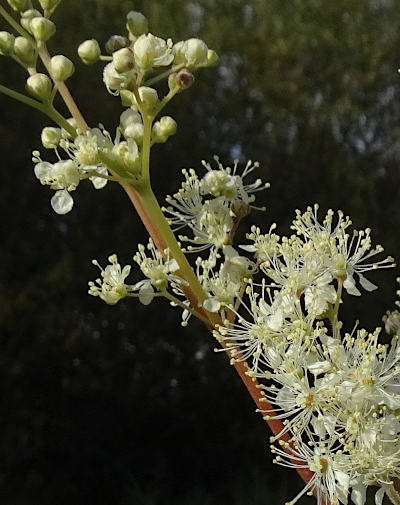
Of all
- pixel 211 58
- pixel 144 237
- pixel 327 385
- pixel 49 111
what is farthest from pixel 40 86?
pixel 144 237

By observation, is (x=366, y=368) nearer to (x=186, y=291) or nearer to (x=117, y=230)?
(x=186, y=291)

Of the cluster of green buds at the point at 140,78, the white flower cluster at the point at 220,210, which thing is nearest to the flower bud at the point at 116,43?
the cluster of green buds at the point at 140,78

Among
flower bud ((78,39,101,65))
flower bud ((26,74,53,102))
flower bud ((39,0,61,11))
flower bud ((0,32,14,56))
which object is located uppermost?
flower bud ((39,0,61,11))

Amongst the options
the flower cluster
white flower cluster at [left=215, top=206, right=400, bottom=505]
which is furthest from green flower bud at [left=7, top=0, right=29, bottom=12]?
white flower cluster at [left=215, top=206, right=400, bottom=505]

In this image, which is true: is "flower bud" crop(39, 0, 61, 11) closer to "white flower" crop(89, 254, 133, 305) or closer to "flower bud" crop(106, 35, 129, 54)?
"flower bud" crop(106, 35, 129, 54)

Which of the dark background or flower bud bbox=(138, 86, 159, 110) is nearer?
flower bud bbox=(138, 86, 159, 110)

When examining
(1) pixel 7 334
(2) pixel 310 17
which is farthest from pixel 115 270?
(2) pixel 310 17

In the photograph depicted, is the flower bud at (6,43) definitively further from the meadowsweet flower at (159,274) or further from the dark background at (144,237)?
the dark background at (144,237)

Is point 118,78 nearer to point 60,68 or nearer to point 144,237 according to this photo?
point 60,68
